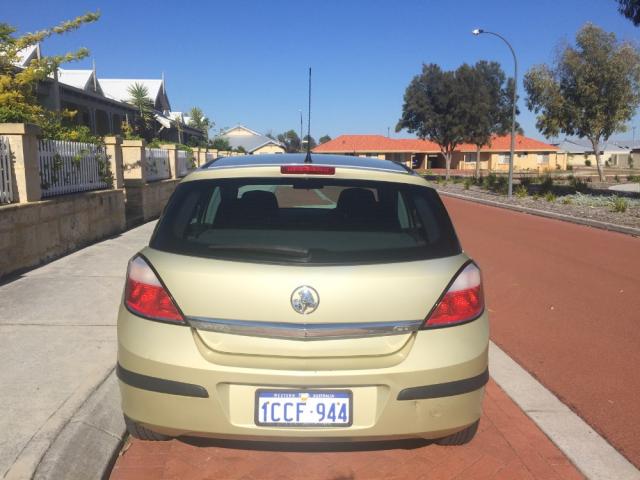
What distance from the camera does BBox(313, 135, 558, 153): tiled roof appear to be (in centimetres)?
7662

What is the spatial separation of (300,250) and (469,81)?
4588 cm

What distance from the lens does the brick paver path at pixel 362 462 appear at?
9.43ft

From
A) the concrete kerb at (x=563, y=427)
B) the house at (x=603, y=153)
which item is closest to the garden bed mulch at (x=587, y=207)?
the concrete kerb at (x=563, y=427)

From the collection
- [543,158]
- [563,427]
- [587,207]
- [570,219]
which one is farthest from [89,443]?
[543,158]

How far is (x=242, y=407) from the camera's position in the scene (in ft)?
7.83

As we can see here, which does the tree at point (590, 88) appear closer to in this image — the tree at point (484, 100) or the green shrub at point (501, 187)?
the green shrub at point (501, 187)

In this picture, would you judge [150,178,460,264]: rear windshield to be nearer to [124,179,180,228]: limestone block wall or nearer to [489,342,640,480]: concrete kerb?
[489,342,640,480]: concrete kerb

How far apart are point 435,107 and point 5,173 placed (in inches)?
1669

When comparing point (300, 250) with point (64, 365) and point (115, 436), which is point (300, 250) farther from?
point (64, 365)

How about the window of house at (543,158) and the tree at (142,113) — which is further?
the window of house at (543,158)

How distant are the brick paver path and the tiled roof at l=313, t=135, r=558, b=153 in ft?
240

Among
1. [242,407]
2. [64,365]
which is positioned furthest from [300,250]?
[64,365]

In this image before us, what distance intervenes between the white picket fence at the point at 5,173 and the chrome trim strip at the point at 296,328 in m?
5.78

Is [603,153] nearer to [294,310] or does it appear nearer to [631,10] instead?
[631,10]
